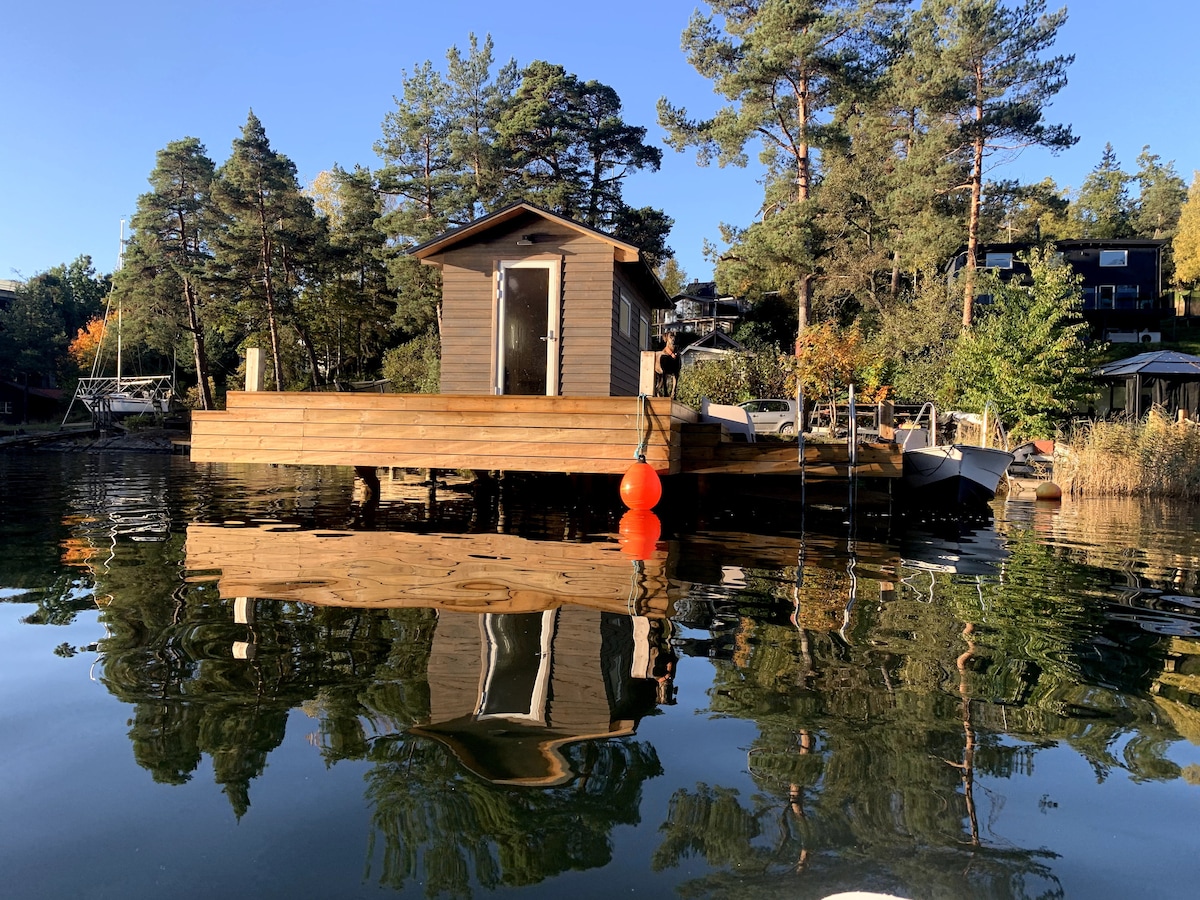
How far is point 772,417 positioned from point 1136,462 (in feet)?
32.1

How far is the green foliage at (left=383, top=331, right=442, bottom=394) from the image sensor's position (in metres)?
34.1

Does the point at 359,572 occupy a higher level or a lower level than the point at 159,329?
lower

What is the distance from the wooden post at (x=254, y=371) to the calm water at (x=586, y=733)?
4.07 m

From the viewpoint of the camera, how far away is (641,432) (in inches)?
346

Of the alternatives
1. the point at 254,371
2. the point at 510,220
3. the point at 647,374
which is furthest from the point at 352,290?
the point at 647,374

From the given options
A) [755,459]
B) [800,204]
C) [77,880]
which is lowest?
[77,880]

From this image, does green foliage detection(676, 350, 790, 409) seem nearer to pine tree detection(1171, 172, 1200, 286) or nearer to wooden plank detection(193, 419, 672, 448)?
wooden plank detection(193, 419, 672, 448)

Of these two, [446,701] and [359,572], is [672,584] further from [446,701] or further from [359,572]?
[446,701]

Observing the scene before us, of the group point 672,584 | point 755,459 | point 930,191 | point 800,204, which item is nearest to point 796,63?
point 800,204

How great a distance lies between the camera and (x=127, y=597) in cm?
517

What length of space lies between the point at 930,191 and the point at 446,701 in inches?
1344

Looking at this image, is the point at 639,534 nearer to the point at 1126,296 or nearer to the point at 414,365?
the point at 414,365

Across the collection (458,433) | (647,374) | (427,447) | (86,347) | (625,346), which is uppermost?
(86,347)

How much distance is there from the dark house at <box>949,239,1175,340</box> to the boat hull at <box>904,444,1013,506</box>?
3222cm
